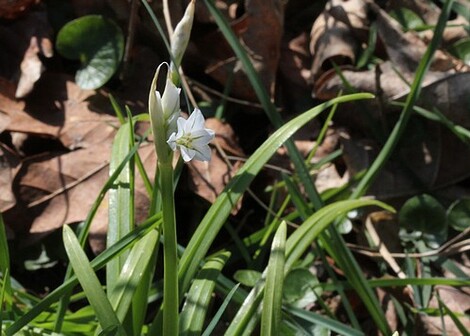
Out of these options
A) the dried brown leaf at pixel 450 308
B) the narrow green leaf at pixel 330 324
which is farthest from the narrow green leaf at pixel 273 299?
the dried brown leaf at pixel 450 308

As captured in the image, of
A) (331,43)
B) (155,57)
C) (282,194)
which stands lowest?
(282,194)

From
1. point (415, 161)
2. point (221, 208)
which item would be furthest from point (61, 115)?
point (415, 161)

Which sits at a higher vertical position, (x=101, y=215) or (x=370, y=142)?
(x=101, y=215)

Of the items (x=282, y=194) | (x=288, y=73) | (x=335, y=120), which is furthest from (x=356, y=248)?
(x=288, y=73)

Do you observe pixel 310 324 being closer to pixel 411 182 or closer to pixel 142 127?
pixel 411 182

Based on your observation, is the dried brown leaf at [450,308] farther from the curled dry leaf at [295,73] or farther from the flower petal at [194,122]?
the flower petal at [194,122]

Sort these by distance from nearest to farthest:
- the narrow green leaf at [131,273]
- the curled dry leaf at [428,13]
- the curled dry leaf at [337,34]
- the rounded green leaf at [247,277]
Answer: the narrow green leaf at [131,273] < the rounded green leaf at [247,277] < the curled dry leaf at [337,34] < the curled dry leaf at [428,13]

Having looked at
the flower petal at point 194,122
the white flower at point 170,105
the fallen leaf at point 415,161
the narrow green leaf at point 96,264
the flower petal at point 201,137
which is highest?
the white flower at point 170,105

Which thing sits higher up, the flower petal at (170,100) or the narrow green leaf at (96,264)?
the flower petal at (170,100)
